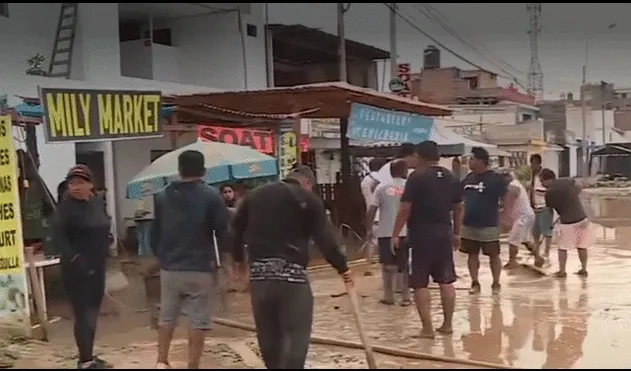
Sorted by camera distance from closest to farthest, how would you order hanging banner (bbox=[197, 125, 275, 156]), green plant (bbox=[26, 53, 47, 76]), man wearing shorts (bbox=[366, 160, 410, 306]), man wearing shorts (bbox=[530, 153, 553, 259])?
man wearing shorts (bbox=[366, 160, 410, 306])
green plant (bbox=[26, 53, 47, 76])
hanging banner (bbox=[197, 125, 275, 156])
man wearing shorts (bbox=[530, 153, 553, 259])

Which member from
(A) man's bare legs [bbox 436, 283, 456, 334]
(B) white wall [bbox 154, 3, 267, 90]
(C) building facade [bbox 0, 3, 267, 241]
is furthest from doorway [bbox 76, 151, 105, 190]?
(A) man's bare legs [bbox 436, 283, 456, 334]

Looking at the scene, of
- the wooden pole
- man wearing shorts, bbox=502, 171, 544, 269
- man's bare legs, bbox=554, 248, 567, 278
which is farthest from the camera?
man wearing shorts, bbox=502, 171, 544, 269

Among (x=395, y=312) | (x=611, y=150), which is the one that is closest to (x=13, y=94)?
(x=395, y=312)

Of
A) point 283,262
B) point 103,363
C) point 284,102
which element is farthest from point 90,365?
point 284,102

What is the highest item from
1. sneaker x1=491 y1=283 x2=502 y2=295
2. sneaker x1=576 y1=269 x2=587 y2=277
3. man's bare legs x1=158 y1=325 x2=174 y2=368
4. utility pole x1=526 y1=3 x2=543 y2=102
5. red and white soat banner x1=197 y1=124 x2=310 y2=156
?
utility pole x1=526 y1=3 x2=543 y2=102

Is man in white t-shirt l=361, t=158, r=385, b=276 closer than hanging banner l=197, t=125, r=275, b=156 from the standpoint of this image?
Yes

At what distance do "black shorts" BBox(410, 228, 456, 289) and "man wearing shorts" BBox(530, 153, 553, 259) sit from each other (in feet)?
16.9

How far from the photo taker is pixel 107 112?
20.1ft

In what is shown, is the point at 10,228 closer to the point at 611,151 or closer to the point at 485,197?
the point at 485,197

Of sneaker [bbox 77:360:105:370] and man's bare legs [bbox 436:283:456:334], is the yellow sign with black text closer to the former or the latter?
sneaker [bbox 77:360:105:370]

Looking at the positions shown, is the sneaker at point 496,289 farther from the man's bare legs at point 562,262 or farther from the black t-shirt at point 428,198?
the black t-shirt at point 428,198

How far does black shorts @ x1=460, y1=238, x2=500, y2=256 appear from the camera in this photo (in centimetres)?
870

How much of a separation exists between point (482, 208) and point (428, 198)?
92.1 inches

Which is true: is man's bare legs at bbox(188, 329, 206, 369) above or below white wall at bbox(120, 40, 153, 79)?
below
